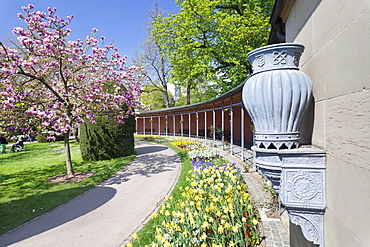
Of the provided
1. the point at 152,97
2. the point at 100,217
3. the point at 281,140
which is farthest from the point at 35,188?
the point at 152,97

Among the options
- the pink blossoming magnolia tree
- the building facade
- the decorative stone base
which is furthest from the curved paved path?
the building facade

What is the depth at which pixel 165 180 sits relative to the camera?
7.25 m

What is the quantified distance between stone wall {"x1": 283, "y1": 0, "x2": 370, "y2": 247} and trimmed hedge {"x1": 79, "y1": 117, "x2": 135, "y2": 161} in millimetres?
10617

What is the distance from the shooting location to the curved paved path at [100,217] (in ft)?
12.8

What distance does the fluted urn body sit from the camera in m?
1.33

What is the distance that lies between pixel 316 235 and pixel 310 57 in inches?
56.7

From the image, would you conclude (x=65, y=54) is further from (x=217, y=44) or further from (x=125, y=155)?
(x=217, y=44)

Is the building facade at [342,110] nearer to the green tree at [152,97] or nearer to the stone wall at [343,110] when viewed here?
the stone wall at [343,110]

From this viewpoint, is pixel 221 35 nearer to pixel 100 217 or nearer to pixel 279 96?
pixel 100 217

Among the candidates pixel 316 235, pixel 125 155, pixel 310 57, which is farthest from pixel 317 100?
pixel 125 155

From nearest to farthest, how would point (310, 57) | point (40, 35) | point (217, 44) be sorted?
point (310, 57)
point (40, 35)
point (217, 44)

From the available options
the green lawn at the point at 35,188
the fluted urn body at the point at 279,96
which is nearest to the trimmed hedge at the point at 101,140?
the green lawn at the point at 35,188

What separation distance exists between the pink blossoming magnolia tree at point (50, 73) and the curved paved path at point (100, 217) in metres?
2.83

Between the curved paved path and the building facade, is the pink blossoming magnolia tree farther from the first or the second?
the building facade
